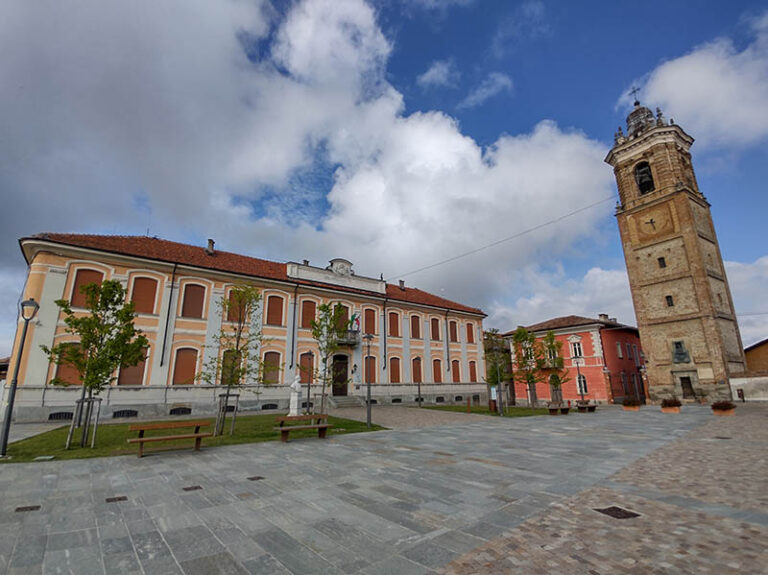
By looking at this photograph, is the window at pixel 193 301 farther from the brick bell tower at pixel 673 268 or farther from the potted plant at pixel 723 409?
the brick bell tower at pixel 673 268

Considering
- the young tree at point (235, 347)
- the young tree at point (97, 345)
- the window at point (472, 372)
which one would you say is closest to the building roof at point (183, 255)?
the young tree at point (235, 347)

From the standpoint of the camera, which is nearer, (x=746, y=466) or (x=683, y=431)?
(x=746, y=466)

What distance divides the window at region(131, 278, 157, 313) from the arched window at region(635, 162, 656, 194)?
1618 inches

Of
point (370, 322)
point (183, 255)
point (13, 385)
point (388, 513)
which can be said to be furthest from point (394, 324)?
point (388, 513)

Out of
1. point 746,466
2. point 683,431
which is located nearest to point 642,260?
point 683,431

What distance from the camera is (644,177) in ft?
114

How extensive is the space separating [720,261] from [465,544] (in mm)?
41844

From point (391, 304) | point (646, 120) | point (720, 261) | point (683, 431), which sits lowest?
point (683, 431)

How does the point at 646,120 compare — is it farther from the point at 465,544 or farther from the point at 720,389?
the point at 465,544

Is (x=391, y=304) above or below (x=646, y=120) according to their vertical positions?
below

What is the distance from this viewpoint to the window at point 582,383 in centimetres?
3391

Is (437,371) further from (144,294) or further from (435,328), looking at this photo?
(144,294)

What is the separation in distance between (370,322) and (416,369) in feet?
17.6

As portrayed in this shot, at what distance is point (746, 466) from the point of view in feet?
22.6
